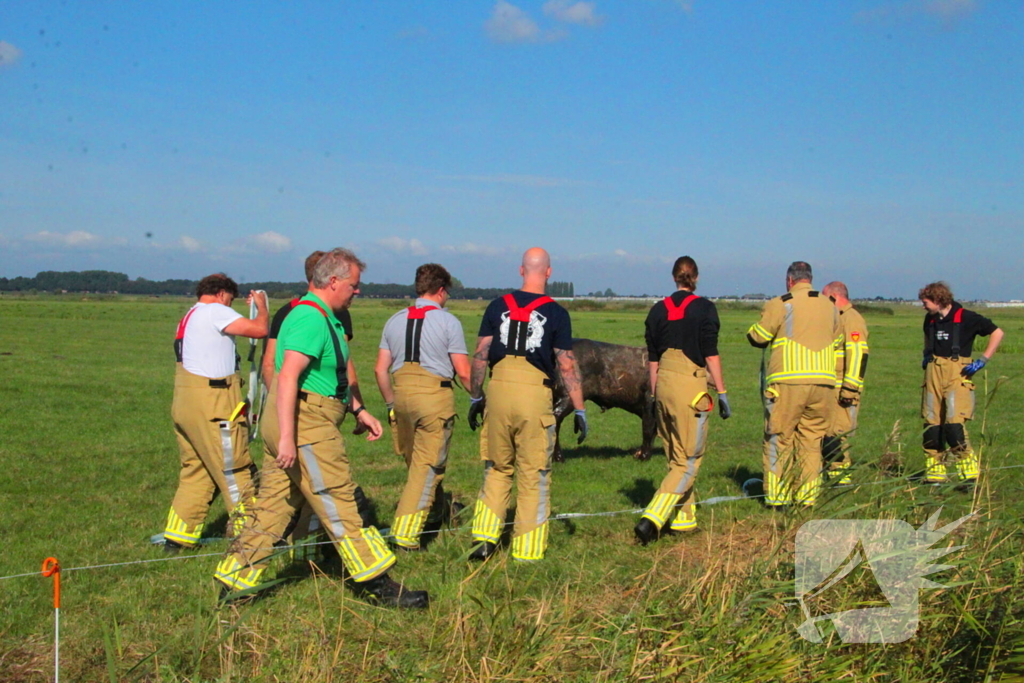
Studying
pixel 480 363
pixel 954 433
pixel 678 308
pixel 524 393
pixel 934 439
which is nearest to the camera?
pixel 524 393

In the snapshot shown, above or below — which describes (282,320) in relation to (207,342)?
above

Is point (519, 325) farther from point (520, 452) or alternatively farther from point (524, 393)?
point (520, 452)

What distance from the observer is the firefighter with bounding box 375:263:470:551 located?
6.72m

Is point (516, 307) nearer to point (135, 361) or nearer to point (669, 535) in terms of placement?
point (669, 535)

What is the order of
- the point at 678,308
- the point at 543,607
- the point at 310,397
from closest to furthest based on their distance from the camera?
the point at 543,607 < the point at 310,397 < the point at 678,308

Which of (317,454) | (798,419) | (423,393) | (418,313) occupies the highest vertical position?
(418,313)

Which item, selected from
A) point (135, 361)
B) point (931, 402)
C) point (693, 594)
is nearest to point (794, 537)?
point (693, 594)

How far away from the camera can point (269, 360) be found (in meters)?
6.26

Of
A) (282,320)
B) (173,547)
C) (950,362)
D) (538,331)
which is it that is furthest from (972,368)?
(173,547)

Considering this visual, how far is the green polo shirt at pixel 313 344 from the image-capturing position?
504cm

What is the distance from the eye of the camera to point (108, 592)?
5691mm

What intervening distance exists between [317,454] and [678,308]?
11.1 ft

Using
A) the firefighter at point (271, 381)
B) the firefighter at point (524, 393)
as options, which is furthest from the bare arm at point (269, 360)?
the firefighter at point (524, 393)

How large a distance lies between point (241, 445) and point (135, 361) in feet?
65.4
